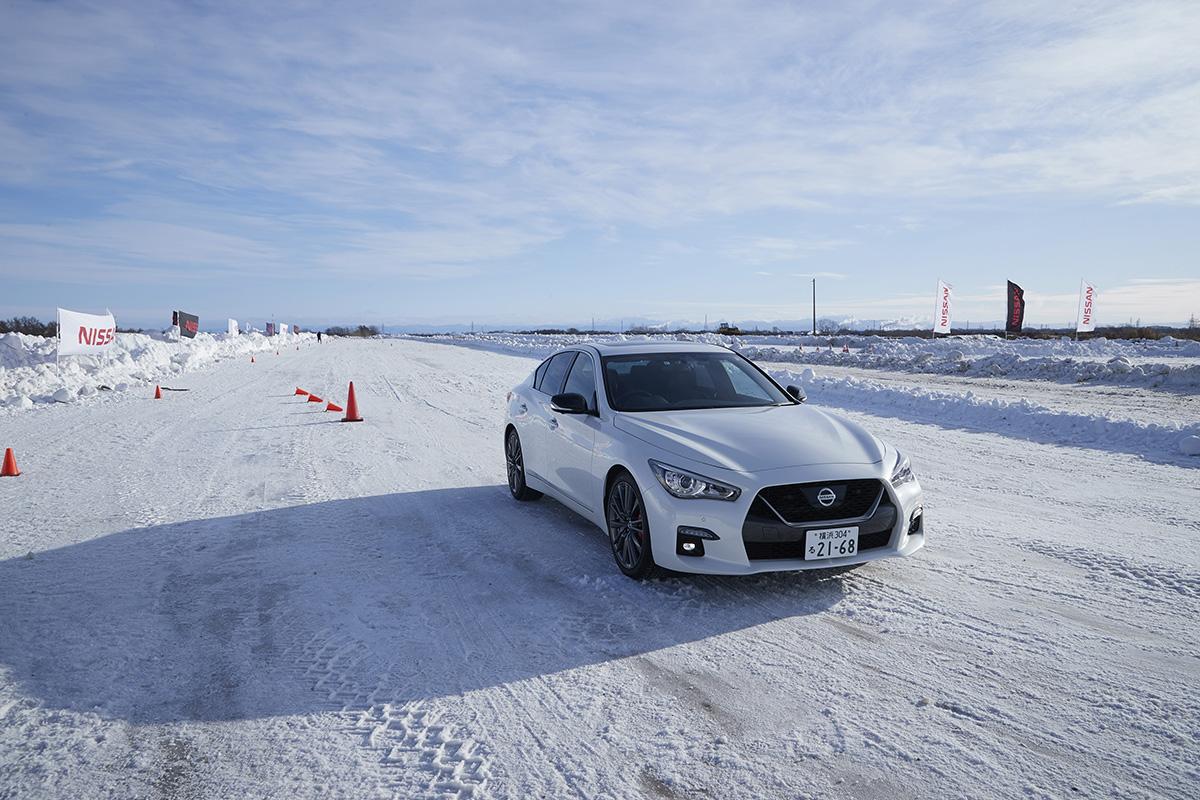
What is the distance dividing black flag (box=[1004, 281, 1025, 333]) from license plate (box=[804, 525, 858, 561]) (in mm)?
38135

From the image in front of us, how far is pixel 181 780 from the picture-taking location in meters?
3.01

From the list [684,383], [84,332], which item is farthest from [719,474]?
[84,332]

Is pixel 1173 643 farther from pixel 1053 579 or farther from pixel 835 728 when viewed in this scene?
pixel 835 728

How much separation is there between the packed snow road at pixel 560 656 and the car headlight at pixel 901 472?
2.15 feet

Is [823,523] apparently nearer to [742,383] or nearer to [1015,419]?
[742,383]

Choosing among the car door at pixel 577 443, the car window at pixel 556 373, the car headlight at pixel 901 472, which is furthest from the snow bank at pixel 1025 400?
→ the car door at pixel 577 443

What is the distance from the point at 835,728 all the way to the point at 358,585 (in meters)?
3.20

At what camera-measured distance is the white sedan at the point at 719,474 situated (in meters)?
4.62

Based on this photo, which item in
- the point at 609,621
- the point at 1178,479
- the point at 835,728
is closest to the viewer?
the point at 835,728

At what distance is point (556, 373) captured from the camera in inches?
292

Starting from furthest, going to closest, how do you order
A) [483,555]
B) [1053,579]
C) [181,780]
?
[483,555] < [1053,579] < [181,780]

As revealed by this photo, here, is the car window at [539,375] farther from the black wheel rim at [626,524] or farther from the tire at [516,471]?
the black wheel rim at [626,524]

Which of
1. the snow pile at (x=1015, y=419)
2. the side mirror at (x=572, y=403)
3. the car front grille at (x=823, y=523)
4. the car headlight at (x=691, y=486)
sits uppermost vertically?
the side mirror at (x=572, y=403)

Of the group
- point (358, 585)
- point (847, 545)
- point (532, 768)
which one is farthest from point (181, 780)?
point (847, 545)
